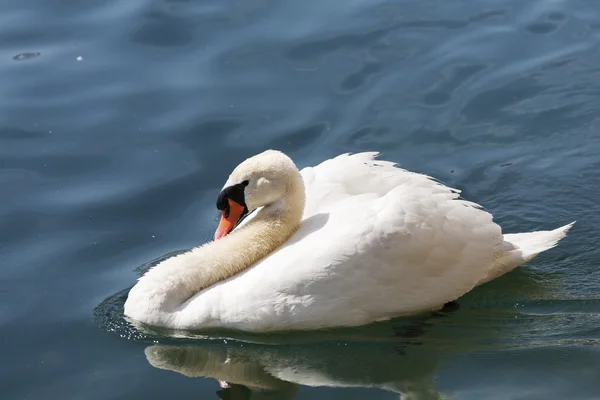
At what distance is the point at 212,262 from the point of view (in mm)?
7410

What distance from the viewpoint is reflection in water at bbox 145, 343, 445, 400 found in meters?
6.55

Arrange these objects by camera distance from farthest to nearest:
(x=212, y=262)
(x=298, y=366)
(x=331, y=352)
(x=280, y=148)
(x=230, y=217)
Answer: (x=280, y=148), (x=230, y=217), (x=212, y=262), (x=331, y=352), (x=298, y=366)

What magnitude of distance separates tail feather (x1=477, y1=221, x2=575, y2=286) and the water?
182 mm

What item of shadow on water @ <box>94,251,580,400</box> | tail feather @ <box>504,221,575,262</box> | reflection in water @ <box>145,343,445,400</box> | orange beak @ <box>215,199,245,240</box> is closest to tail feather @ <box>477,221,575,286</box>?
tail feather @ <box>504,221,575,262</box>

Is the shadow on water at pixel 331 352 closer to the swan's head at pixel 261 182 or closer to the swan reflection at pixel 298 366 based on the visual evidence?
the swan reflection at pixel 298 366

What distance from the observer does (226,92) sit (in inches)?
422

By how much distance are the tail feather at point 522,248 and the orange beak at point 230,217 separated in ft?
5.60

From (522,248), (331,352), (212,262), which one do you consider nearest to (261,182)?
(212,262)

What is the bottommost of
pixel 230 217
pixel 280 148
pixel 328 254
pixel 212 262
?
pixel 280 148

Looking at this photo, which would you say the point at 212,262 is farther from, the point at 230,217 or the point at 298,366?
the point at 298,366

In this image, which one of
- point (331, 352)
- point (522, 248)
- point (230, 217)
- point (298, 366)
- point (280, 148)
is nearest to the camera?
point (298, 366)

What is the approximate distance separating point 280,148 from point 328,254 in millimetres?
3004

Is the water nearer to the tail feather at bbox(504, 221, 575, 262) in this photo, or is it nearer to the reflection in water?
the reflection in water

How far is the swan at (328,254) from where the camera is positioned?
6.91 metres
